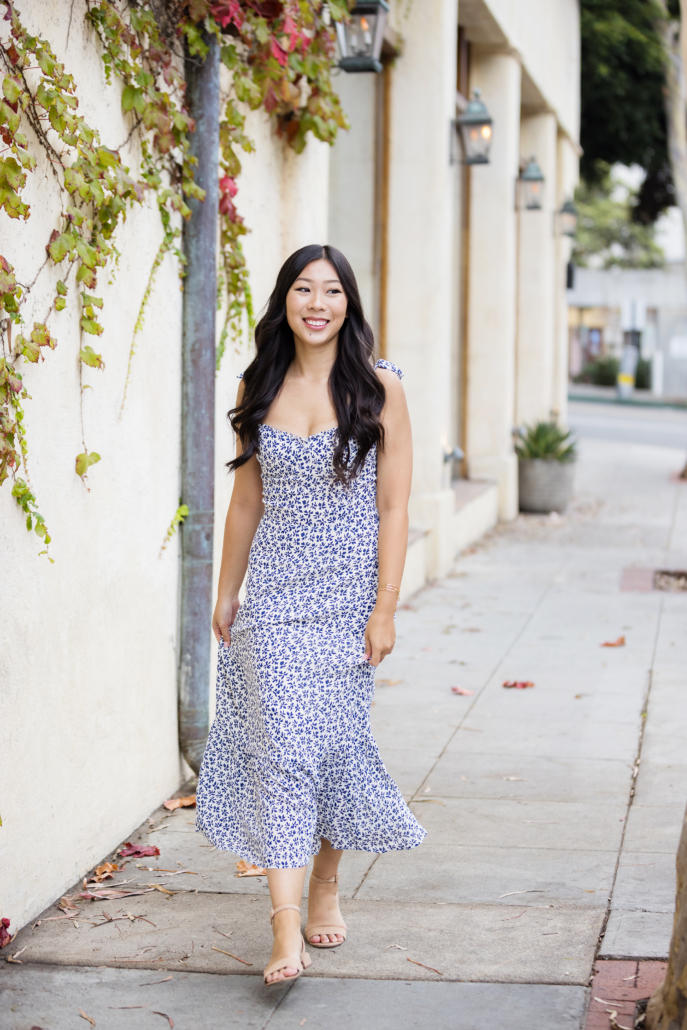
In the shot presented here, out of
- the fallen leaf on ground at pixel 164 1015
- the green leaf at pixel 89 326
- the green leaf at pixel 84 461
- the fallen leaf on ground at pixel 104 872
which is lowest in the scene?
the fallen leaf on ground at pixel 164 1015

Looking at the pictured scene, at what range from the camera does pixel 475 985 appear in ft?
10.7

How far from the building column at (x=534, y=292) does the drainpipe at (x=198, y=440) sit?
11309 millimetres

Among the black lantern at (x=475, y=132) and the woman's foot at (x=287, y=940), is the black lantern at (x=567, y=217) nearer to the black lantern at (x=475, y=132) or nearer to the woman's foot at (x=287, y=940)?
the black lantern at (x=475, y=132)

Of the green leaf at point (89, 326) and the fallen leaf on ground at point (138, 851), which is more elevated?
the green leaf at point (89, 326)

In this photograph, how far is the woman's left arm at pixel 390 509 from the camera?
3.35 metres

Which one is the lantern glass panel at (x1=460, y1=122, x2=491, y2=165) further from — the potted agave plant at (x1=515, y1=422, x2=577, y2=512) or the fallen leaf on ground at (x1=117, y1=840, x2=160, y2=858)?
the fallen leaf on ground at (x1=117, y1=840, x2=160, y2=858)

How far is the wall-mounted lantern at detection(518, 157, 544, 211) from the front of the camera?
537 inches

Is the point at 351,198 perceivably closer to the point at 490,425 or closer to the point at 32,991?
the point at 490,425

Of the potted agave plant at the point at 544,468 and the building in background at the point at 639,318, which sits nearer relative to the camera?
the potted agave plant at the point at 544,468

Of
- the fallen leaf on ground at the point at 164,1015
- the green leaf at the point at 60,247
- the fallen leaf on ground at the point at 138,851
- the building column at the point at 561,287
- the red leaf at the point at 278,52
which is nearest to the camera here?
the fallen leaf on ground at the point at 164,1015

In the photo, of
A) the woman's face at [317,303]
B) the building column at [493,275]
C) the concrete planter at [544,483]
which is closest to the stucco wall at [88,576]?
the woman's face at [317,303]

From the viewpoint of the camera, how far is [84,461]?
3881mm

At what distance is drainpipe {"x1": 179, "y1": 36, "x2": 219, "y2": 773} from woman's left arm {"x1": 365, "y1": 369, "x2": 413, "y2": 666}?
4.95 ft

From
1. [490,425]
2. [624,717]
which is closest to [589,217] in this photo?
[490,425]
